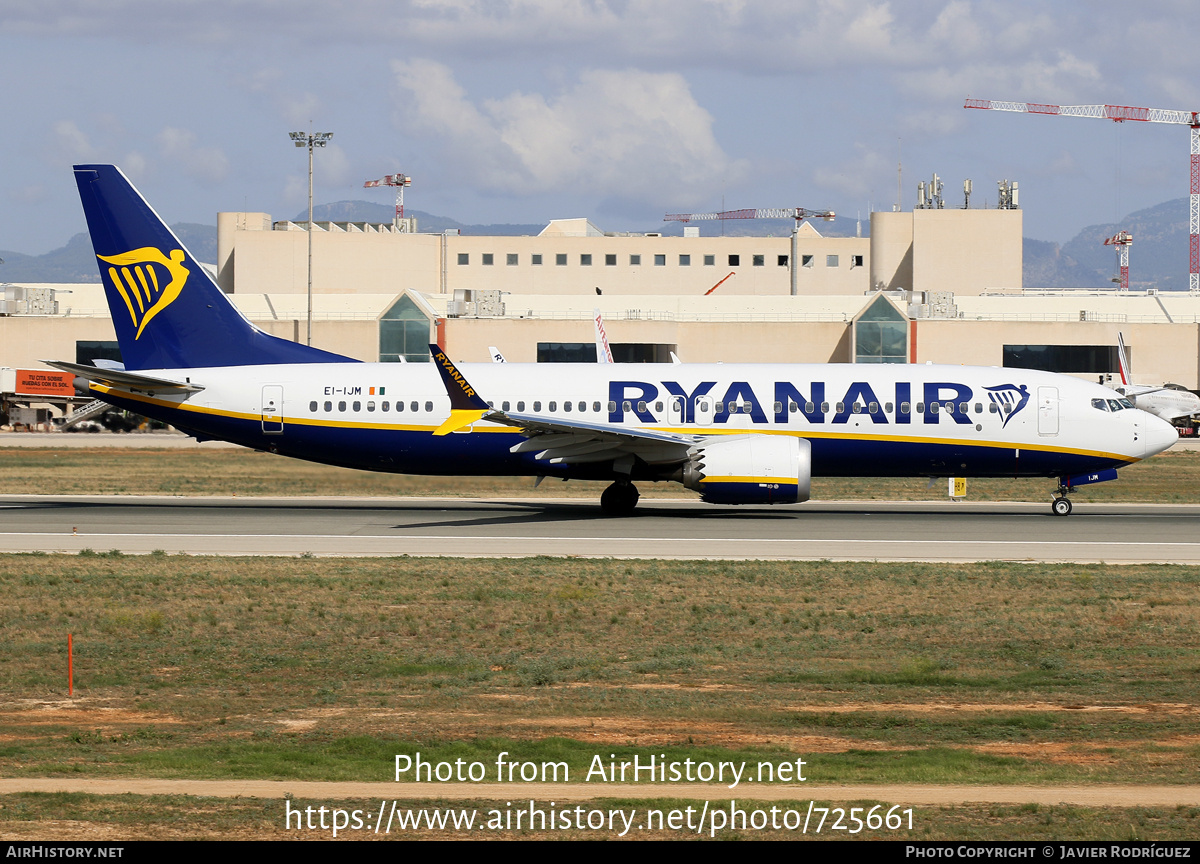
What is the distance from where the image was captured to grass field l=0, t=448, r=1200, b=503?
43.9 metres

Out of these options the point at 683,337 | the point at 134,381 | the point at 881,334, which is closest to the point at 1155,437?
the point at 134,381

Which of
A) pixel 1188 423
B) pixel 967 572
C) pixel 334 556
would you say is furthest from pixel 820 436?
pixel 1188 423

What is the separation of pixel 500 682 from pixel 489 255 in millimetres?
122364

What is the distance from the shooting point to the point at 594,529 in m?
33.2

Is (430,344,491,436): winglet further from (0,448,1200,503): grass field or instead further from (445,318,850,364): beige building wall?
(445,318,850,364): beige building wall

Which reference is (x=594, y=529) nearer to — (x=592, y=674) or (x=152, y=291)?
(x=152, y=291)

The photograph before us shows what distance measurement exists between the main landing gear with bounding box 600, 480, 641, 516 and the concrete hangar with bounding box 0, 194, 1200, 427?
178ft

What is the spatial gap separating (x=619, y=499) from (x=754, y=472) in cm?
490

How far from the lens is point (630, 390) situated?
119 feet

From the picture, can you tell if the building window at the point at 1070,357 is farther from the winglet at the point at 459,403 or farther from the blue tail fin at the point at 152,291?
the blue tail fin at the point at 152,291

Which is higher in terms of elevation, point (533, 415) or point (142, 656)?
point (533, 415)

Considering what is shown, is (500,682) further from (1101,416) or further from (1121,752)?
(1101,416)

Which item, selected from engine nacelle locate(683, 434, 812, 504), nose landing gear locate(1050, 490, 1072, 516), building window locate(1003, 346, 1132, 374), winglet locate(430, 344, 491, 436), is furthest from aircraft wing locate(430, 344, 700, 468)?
building window locate(1003, 346, 1132, 374)

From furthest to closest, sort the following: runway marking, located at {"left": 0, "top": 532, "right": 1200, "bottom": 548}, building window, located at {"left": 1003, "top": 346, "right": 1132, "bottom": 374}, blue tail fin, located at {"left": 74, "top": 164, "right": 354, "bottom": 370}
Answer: building window, located at {"left": 1003, "top": 346, "right": 1132, "bottom": 374} < blue tail fin, located at {"left": 74, "top": 164, "right": 354, "bottom": 370} < runway marking, located at {"left": 0, "top": 532, "right": 1200, "bottom": 548}
